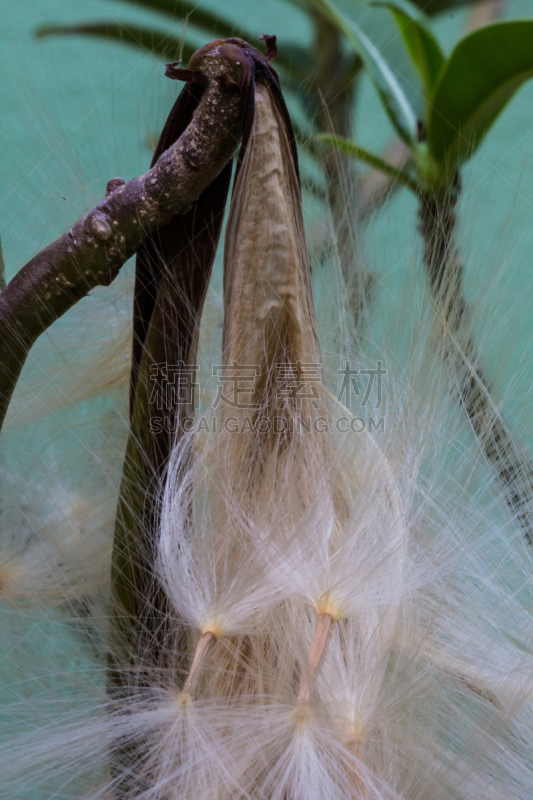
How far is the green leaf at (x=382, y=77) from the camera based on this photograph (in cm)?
66

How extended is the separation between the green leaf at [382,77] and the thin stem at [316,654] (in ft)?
→ 1.79

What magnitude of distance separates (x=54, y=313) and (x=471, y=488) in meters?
0.21

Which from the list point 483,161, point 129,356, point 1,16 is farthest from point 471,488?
point 1,16

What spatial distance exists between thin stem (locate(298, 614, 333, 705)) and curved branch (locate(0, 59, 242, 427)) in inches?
6.5

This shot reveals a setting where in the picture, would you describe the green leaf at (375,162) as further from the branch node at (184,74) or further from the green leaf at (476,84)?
the branch node at (184,74)

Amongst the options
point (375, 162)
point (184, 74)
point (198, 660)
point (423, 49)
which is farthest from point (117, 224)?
point (423, 49)

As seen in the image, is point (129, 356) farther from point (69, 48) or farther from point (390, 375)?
point (69, 48)

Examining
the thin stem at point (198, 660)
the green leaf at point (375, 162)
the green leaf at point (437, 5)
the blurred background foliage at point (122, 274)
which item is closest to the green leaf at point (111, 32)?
the blurred background foliage at point (122, 274)

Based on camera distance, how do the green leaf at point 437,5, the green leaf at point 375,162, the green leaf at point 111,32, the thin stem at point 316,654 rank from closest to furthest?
the thin stem at point 316,654 < the green leaf at point 375,162 < the green leaf at point 111,32 < the green leaf at point 437,5

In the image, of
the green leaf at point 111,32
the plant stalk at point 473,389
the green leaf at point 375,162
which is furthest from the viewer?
the green leaf at point 111,32

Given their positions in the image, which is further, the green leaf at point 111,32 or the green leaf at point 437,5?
the green leaf at point 437,5

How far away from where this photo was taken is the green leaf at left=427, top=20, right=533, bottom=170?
541 mm

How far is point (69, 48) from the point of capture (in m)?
0.65

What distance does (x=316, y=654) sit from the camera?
203 millimetres
